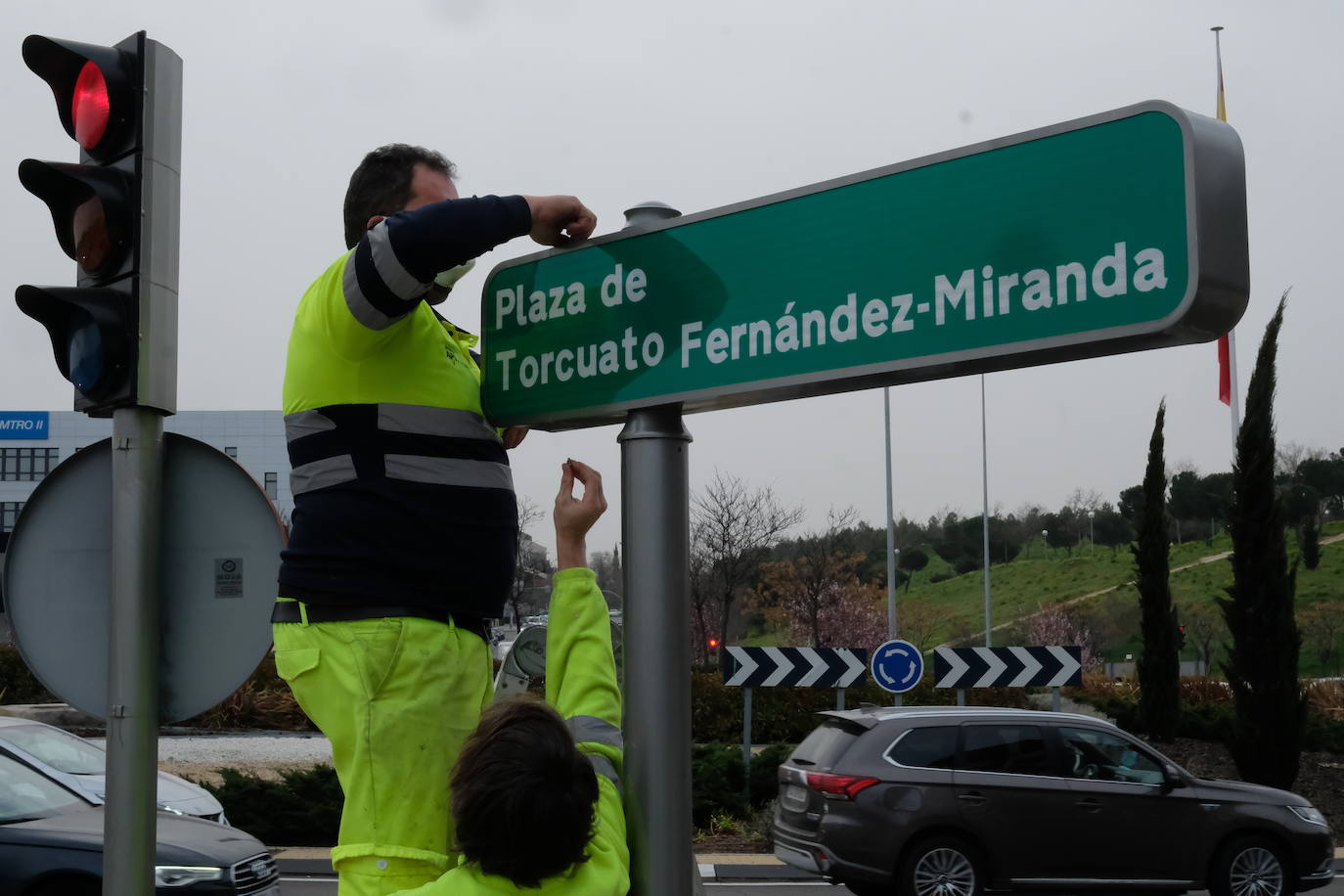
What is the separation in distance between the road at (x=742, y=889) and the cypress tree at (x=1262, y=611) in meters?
5.78

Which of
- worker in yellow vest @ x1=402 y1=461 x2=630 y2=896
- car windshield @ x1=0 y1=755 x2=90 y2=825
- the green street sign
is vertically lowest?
car windshield @ x1=0 y1=755 x2=90 y2=825

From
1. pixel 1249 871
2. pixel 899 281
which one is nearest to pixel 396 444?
pixel 899 281

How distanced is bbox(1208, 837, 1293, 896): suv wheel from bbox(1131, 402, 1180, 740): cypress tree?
383 inches

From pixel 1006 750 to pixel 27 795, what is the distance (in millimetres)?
7426

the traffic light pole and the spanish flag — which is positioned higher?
the spanish flag

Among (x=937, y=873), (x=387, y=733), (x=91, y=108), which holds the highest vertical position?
(x=91, y=108)

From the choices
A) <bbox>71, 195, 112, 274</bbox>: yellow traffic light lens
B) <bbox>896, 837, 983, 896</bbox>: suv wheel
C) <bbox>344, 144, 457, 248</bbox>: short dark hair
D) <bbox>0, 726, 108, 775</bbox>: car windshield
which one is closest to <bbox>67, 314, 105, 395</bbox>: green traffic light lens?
<bbox>71, 195, 112, 274</bbox>: yellow traffic light lens

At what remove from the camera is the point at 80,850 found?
7.70 m

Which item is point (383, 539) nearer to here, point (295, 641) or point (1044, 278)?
point (295, 641)

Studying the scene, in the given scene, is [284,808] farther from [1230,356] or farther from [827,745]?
[1230,356]

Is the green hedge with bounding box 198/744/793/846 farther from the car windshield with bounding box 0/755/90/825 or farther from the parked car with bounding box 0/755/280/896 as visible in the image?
the car windshield with bounding box 0/755/90/825

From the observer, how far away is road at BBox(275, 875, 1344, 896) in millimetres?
11531

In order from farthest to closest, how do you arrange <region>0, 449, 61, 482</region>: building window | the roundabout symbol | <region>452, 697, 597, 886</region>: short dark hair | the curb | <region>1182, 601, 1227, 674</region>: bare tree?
<region>0, 449, 61, 482</region>: building window, <region>1182, 601, 1227, 674</region>: bare tree, the roundabout symbol, the curb, <region>452, 697, 597, 886</region>: short dark hair

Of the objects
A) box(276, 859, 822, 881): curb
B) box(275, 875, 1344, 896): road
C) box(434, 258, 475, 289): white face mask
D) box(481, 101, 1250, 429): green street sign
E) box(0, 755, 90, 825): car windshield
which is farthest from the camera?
box(276, 859, 822, 881): curb
